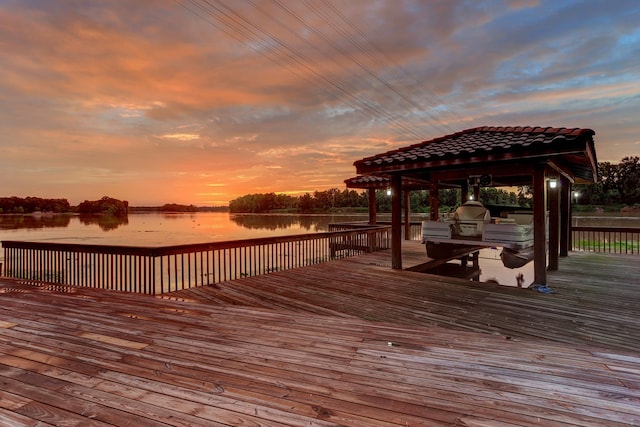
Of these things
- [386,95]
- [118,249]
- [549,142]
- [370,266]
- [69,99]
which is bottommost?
[370,266]

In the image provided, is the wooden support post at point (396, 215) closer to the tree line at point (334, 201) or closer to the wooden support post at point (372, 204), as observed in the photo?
the wooden support post at point (372, 204)

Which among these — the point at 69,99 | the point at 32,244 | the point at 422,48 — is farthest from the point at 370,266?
the point at 69,99

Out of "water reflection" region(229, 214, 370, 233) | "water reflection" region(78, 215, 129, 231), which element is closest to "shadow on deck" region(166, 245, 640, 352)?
"water reflection" region(229, 214, 370, 233)

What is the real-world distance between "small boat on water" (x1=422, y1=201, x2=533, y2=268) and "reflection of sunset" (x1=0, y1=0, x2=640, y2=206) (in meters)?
5.94

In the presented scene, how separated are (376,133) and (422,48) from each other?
1067 cm

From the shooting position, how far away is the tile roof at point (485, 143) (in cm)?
443

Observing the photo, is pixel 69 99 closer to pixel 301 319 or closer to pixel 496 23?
pixel 301 319

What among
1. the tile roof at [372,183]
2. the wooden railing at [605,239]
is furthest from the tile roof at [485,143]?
the wooden railing at [605,239]

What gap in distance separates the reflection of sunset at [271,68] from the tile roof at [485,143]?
467 cm

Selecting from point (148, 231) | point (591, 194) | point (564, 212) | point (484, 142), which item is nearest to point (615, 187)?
point (591, 194)

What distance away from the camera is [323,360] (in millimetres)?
2260

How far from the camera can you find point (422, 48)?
33.4ft

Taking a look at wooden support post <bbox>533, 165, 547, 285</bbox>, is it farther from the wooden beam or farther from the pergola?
the wooden beam

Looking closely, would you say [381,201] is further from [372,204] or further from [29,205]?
[29,205]
